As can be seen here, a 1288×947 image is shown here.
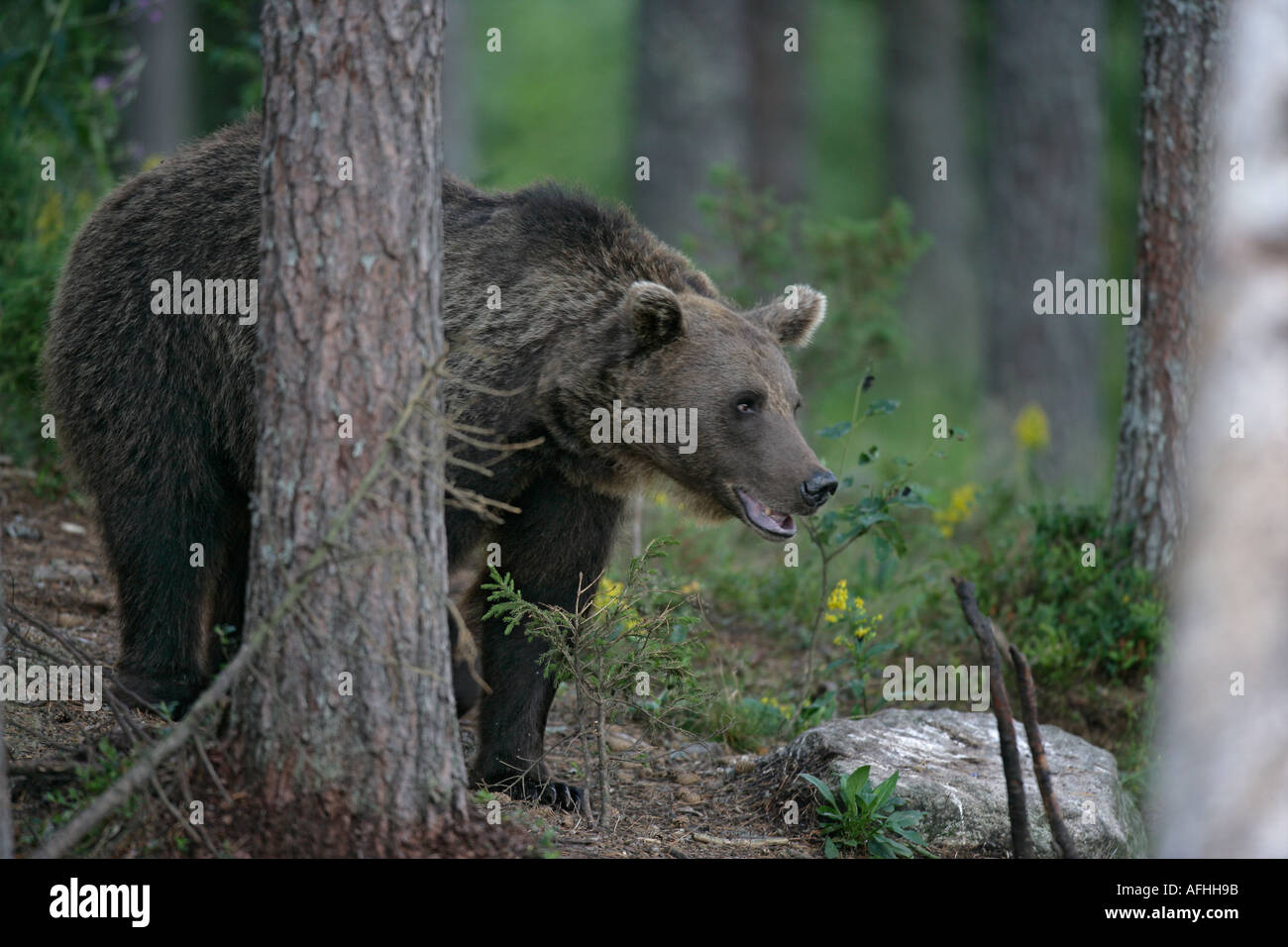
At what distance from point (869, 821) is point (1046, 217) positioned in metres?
9.81

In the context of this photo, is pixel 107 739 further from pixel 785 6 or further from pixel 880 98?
pixel 880 98

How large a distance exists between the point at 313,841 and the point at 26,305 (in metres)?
4.34

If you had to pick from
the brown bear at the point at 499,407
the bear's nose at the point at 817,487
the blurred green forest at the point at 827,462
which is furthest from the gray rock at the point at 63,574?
the bear's nose at the point at 817,487

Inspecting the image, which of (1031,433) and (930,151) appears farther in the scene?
(930,151)

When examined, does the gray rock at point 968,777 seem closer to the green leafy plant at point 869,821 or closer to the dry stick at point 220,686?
the green leafy plant at point 869,821

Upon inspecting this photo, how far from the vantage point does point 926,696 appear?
6.36 metres

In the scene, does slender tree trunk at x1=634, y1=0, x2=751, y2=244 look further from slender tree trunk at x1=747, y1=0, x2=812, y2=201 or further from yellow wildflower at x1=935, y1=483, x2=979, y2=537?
yellow wildflower at x1=935, y1=483, x2=979, y2=537

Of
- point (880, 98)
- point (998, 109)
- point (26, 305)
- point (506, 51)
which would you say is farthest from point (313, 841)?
A: point (506, 51)

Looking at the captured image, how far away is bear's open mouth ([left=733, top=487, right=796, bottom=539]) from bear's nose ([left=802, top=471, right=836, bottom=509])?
0.50ft

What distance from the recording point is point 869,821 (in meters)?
4.71

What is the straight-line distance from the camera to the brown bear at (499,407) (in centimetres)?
503

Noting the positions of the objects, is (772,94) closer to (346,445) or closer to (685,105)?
(685,105)

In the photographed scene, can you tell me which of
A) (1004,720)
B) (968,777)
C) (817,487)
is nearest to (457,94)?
(817,487)

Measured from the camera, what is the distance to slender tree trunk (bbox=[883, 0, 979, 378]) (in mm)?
21312
